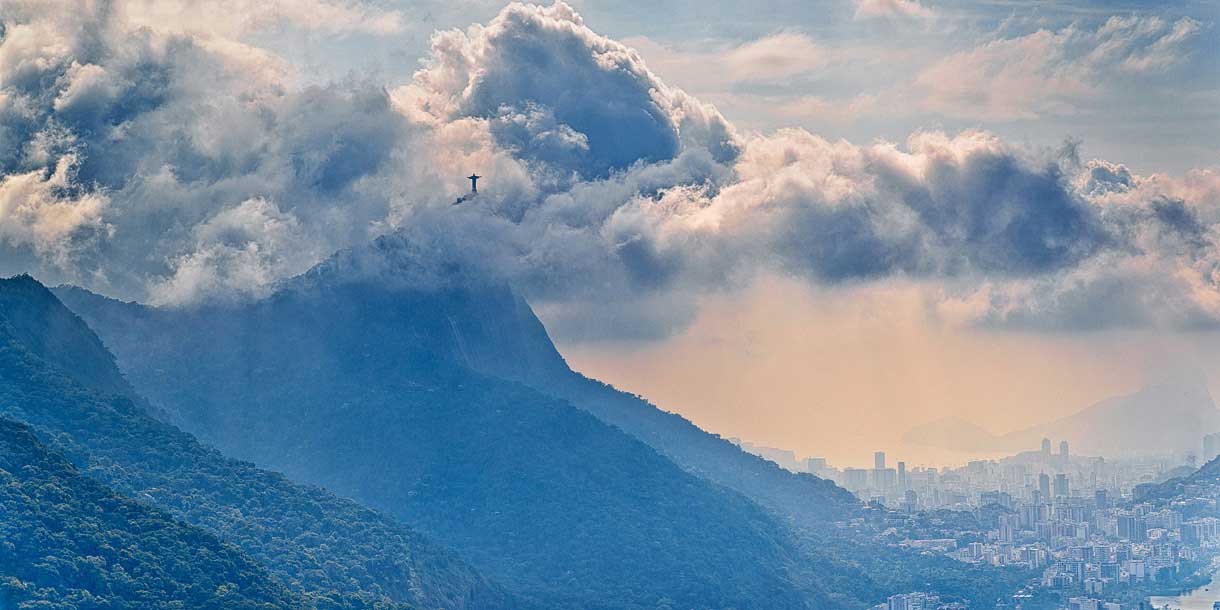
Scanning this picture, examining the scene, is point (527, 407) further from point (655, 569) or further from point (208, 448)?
point (208, 448)

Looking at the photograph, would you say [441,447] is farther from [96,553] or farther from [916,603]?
[96,553]

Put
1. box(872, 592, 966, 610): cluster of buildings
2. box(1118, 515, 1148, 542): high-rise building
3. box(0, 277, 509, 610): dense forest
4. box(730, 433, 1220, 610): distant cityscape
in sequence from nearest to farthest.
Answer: box(0, 277, 509, 610): dense forest → box(872, 592, 966, 610): cluster of buildings → box(730, 433, 1220, 610): distant cityscape → box(1118, 515, 1148, 542): high-rise building

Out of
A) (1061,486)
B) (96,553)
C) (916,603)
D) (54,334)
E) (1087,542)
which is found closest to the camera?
(96,553)

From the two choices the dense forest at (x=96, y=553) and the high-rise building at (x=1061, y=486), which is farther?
the high-rise building at (x=1061, y=486)

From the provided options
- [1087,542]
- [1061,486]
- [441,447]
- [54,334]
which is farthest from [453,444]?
[1061,486]

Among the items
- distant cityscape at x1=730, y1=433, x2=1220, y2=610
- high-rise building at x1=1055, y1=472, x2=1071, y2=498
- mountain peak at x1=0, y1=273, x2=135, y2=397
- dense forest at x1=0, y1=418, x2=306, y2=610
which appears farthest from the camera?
high-rise building at x1=1055, y1=472, x2=1071, y2=498

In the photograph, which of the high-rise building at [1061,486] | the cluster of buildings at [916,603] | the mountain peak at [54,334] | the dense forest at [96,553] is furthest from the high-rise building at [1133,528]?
the dense forest at [96,553]

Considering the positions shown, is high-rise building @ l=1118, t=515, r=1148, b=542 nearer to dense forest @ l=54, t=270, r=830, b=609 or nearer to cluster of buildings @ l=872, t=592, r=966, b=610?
cluster of buildings @ l=872, t=592, r=966, b=610

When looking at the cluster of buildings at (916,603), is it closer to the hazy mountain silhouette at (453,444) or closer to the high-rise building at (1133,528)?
the hazy mountain silhouette at (453,444)

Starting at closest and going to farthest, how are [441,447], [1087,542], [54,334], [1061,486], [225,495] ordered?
[225,495]
[54,334]
[441,447]
[1087,542]
[1061,486]

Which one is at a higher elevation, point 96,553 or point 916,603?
point 916,603

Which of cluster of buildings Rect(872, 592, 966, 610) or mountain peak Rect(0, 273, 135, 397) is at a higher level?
mountain peak Rect(0, 273, 135, 397)

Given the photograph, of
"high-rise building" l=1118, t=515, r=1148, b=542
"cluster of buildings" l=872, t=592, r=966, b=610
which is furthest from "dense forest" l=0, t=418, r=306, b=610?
"high-rise building" l=1118, t=515, r=1148, b=542
